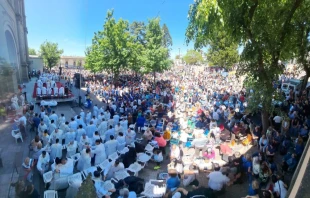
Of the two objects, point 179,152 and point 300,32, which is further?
point 300,32

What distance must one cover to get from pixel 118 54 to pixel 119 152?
19800mm

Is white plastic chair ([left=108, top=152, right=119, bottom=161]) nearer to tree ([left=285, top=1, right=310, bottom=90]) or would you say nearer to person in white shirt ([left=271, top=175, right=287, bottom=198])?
person in white shirt ([left=271, top=175, right=287, bottom=198])

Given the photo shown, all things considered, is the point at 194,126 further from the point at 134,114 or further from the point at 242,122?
the point at 134,114

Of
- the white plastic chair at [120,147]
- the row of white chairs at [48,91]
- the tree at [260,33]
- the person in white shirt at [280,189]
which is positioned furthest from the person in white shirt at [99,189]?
the row of white chairs at [48,91]

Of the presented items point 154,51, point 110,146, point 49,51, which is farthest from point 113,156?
point 49,51

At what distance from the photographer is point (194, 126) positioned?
12.5 metres

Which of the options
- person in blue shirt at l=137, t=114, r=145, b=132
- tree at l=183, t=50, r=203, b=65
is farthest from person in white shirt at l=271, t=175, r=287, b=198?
tree at l=183, t=50, r=203, b=65

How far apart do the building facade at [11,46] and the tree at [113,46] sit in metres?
8.29

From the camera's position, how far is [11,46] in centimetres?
2152

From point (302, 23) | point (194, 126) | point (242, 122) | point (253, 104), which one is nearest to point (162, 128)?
point (194, 126)

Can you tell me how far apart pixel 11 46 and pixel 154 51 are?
48.8ft

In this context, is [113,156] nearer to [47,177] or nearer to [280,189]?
[47,177]

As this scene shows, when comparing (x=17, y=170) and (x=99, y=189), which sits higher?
(x=99, y=189)

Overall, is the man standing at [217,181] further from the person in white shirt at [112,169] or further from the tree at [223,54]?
the tree at [223,54]
